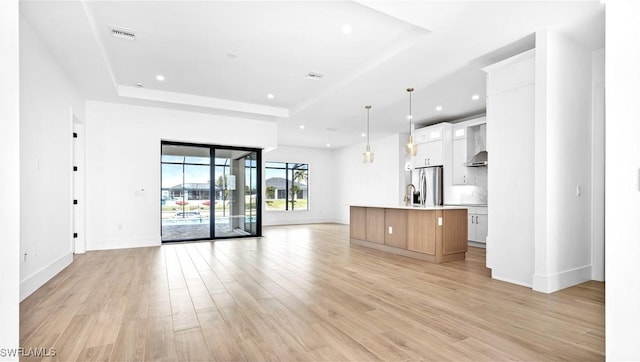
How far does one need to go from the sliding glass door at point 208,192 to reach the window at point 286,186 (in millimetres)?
3150

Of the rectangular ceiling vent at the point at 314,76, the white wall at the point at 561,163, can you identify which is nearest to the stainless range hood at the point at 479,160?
the white wall at the point at 561,163

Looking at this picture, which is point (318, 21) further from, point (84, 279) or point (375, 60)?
point (84, 279)

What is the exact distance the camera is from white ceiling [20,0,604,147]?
3.27m

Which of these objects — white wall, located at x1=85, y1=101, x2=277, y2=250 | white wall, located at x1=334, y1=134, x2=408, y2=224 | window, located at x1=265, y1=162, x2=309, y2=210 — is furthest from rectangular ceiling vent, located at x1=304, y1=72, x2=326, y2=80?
window, located at x1=265, y1=162, x2=309, y2=210

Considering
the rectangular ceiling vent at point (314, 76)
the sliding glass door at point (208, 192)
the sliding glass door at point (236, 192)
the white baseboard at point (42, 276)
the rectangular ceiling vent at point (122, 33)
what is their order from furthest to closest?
the sliding glass door at point (236, 192) → the sliding glass door at point (208, 192) → the rectangular ceiling vent at point (314, 76) → the rectangular ceiling vent at point (122, 33) → the white baseboard at point (42, 276)

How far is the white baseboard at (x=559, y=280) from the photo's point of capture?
3404mm

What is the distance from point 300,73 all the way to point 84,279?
3970 mm

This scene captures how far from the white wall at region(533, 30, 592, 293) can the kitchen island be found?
1.59m

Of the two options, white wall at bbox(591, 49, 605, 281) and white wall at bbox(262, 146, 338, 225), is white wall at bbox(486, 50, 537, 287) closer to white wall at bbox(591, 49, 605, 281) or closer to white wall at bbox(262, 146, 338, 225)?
white wall at bbox(591, 49, 605, 281)

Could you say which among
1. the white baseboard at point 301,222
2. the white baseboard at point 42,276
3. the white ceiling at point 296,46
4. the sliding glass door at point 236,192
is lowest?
the white baseboard at point 301,222
